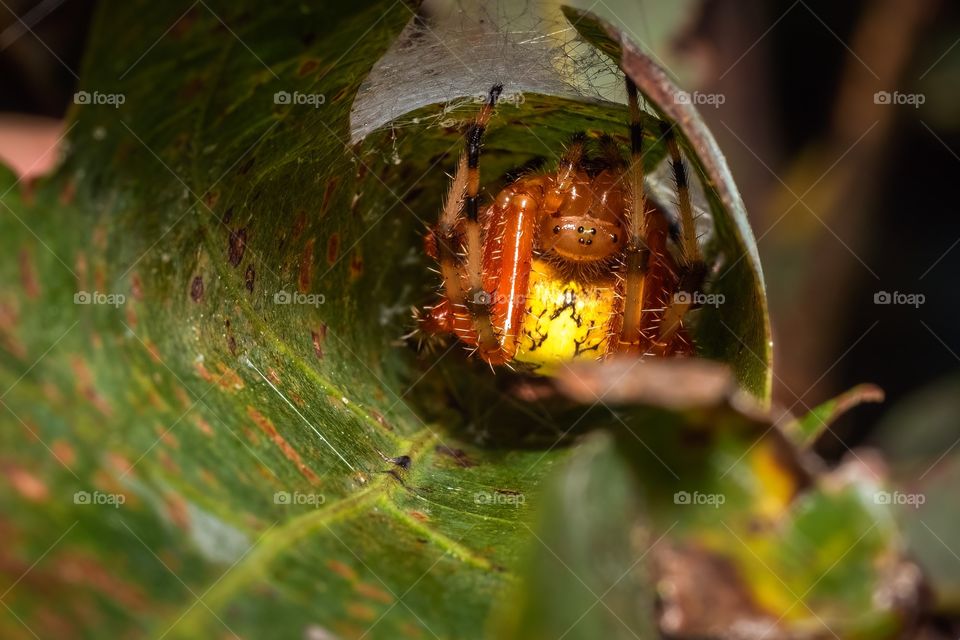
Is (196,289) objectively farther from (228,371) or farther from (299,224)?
(299,224)

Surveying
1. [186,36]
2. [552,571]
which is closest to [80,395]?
[186,36]

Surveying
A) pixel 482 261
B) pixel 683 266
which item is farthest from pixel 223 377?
pixel 683 266

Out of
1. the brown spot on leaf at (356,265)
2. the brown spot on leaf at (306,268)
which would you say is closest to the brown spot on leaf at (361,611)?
the brown spot on leaf at (306,268)

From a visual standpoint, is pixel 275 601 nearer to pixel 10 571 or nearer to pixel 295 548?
pixel 295 548

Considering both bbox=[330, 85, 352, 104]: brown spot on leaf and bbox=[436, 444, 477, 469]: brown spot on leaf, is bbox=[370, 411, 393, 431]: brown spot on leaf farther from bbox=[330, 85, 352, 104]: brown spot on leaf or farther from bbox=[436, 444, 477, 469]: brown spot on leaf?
bbox=[330, 85, 352, 104]: brown spot on leaf

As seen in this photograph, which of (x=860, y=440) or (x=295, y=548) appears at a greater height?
(x=295, y=548)

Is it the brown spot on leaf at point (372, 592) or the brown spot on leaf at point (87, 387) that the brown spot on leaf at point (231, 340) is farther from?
the brown spot on leaf at point (372, 592)


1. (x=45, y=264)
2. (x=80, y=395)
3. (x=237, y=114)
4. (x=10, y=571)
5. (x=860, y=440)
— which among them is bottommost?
(x=860, y=440)

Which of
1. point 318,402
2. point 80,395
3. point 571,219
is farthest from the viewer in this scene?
point 571,219
